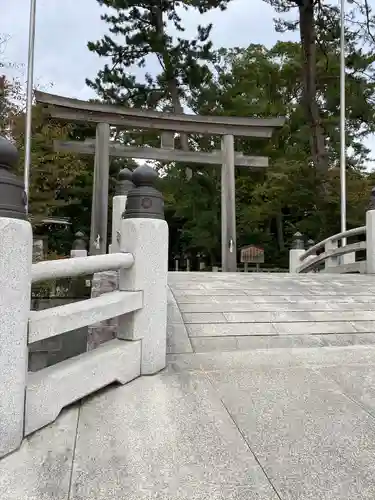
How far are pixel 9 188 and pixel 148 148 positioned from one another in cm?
903

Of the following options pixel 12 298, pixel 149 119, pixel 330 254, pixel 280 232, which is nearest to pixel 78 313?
pixel 12 298

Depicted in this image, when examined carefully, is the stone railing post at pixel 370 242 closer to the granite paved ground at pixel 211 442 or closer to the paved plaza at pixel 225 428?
the paved plaza at pixel 225 428

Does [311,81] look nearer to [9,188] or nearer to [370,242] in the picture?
[370,242]

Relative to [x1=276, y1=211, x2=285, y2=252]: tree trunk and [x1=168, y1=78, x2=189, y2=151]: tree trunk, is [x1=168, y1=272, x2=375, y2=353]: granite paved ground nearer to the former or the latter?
[x1=168, y1=78, x2=189, y2=151]: tree trunk

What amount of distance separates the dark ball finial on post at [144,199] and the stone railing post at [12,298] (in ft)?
3.69

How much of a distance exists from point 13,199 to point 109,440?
1.20 metres

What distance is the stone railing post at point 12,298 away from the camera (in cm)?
181

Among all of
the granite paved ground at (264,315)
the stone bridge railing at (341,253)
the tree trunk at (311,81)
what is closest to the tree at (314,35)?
the tree trunk at (311,81)

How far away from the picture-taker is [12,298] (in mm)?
1845

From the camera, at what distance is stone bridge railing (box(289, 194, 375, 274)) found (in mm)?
7164

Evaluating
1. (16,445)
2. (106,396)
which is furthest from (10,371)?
(106,396)

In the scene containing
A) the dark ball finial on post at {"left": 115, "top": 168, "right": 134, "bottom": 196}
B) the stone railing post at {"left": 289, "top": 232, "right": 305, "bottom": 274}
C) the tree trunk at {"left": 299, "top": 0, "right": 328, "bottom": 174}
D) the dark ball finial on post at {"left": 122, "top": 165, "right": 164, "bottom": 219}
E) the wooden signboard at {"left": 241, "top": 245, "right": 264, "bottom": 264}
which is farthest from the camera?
the wooden signboard at {"left": 241, "top": 245, "right": 264, "bottom": 264}

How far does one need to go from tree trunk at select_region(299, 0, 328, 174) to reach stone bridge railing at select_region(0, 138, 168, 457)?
1250cm

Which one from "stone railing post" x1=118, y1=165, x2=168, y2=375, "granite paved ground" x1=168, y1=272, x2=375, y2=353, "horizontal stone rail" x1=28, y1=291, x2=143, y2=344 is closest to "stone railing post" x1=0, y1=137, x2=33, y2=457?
"horizontal stone rail" x1=28, y1=291, x2=143, y2=344
